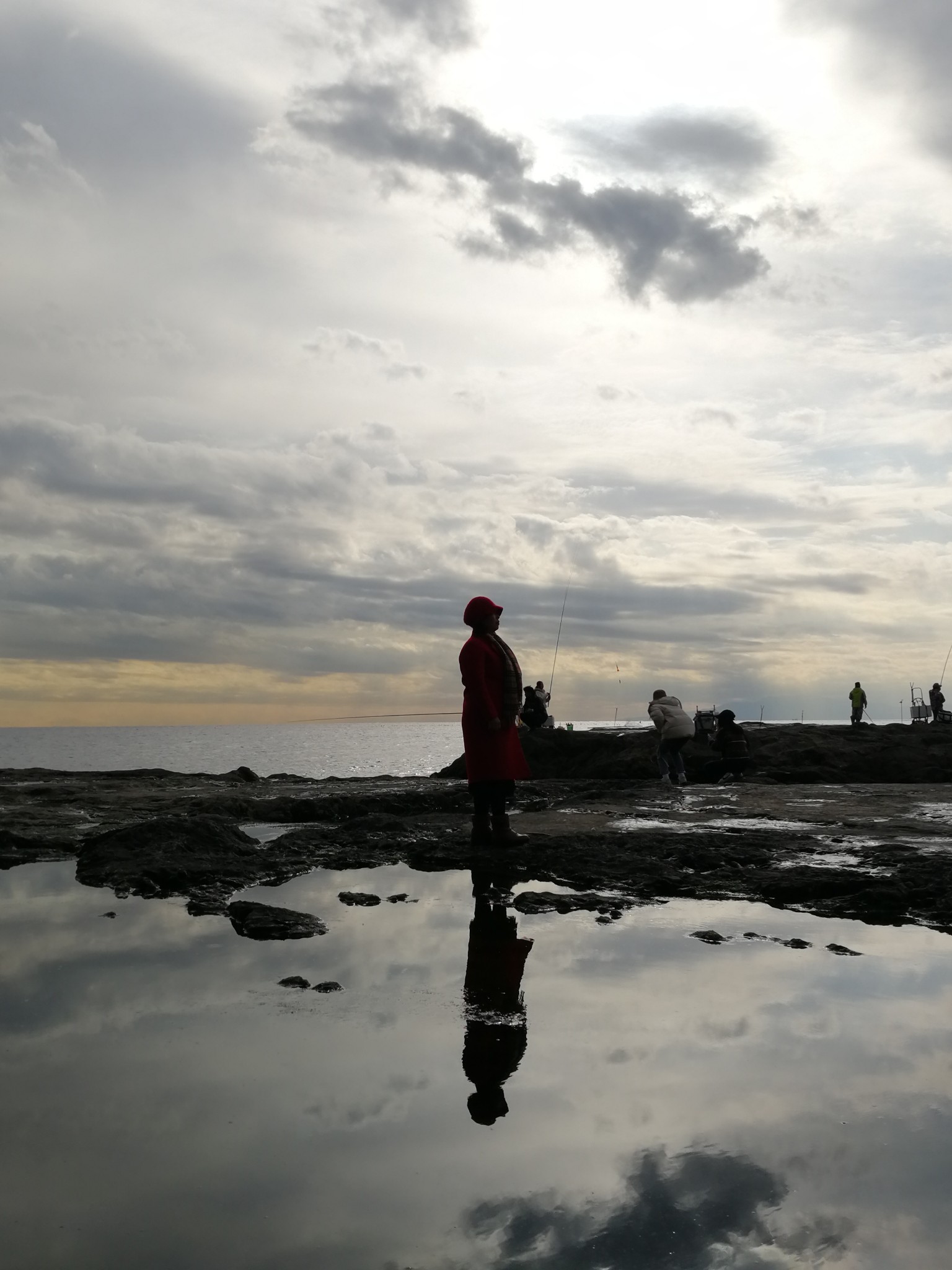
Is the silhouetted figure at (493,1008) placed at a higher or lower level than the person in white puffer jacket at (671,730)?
lower

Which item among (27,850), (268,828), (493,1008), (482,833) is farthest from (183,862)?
(493,1008)

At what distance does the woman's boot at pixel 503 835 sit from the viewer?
8.84 meters

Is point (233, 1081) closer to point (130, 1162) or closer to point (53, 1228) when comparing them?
point (130, 1162)

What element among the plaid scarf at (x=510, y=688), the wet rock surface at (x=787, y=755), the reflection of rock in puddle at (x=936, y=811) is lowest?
the reflection of rock in puddle at (x=936, y=811)

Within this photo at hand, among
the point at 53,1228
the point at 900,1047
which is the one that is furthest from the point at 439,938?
the point at 53,1228

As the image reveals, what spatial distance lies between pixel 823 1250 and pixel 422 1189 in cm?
98

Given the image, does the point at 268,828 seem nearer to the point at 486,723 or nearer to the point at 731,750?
the point at 486,723

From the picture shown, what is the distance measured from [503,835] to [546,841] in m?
0.37

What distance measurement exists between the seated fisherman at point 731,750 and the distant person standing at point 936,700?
1943 centimetres

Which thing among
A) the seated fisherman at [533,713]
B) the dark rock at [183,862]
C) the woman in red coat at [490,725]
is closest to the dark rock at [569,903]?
the dark rock at [183,862]

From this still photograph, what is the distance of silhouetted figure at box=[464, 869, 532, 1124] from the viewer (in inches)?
130

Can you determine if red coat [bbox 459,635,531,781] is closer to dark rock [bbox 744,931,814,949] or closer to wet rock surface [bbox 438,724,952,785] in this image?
dark rock [bbox 744,931,814,949]

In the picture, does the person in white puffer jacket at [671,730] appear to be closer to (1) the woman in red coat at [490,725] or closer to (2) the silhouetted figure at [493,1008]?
(1) the woman in red coat at [490,725]

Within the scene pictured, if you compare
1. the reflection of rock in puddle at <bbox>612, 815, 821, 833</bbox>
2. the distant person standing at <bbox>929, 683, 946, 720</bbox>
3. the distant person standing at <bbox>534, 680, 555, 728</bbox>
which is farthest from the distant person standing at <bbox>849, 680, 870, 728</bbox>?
the reflection of rock in puddle at <bbox>612, 815, 821, 833</bbox>
